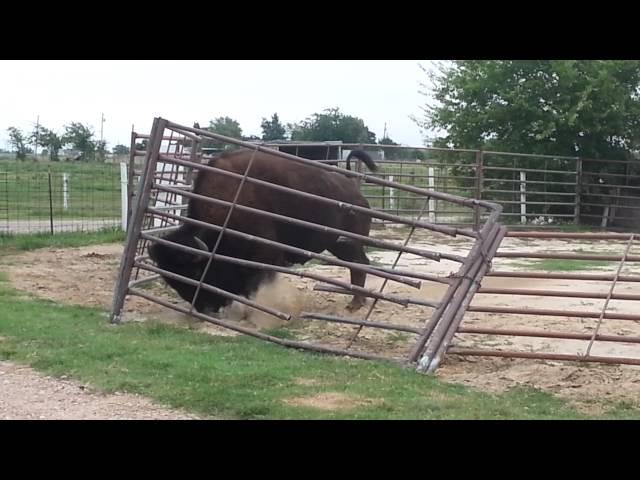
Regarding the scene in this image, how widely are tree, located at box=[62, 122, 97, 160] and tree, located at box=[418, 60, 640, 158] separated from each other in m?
20.3

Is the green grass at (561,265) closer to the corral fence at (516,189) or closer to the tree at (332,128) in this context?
the corral fence at (516,189)

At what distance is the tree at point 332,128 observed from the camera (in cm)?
4806

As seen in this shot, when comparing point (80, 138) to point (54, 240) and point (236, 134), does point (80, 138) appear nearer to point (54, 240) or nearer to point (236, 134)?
point (236, 134)

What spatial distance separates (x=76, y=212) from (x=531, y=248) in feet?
34.1

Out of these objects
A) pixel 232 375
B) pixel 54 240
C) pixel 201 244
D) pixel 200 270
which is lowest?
pixel 232 375

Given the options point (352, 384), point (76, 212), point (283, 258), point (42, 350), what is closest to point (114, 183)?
point (76, 212)

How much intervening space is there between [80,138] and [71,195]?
16.6m

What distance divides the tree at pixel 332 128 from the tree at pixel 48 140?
15954 mm

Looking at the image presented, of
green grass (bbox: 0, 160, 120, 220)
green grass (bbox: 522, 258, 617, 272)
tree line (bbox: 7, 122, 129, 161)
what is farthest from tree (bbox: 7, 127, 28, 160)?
green grass (bbox: 522, 258, 617, 272)

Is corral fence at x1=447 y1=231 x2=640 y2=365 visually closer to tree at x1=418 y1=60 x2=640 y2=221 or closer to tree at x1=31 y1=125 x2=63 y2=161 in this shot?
tree at x1=418 y1=60 x2=640 y2=221

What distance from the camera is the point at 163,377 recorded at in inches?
203

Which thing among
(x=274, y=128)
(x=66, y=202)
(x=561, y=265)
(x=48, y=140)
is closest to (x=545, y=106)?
(x=561, y=265)

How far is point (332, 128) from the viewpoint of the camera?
4869cm

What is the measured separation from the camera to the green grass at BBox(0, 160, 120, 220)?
1797 centimetres
